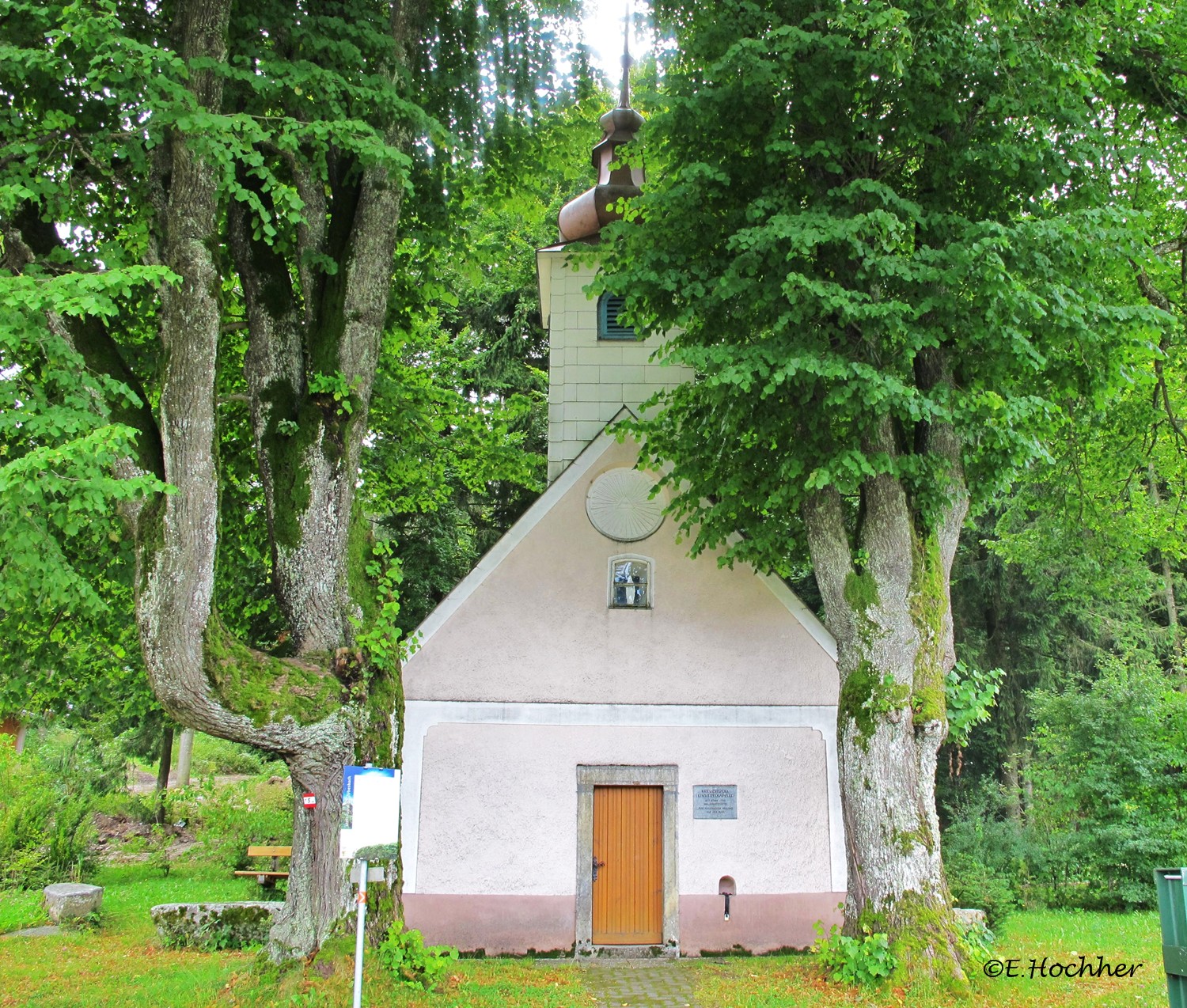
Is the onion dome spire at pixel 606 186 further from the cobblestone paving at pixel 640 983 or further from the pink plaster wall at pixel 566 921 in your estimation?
the cobblestone paving at pixel 640 983

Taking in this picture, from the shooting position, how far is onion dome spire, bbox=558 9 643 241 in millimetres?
13375

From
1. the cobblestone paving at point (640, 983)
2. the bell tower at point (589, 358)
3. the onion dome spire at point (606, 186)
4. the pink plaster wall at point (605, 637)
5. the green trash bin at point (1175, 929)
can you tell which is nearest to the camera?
the green trash bin at point (1175, 929)

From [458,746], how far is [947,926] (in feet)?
16.8

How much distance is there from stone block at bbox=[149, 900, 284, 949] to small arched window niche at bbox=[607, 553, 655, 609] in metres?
4.84

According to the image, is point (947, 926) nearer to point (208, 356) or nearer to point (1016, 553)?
point (208, 356)

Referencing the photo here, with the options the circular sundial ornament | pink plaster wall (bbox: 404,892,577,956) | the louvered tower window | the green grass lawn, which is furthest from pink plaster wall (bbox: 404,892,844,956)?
the louvered tower window

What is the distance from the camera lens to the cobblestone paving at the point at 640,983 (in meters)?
7.92

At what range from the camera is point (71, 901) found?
37.0 ft

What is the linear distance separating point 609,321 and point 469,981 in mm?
8381

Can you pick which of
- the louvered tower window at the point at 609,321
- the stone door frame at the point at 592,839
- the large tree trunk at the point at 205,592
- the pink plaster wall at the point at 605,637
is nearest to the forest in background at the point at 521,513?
the large tree trunk at the point at 205,592

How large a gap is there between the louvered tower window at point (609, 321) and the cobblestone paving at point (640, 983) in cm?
766

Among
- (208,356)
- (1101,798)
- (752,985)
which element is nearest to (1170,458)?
(1101,798)

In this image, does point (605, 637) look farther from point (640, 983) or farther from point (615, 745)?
point (640, 983)

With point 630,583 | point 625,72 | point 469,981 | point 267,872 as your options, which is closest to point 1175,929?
point 469,981
